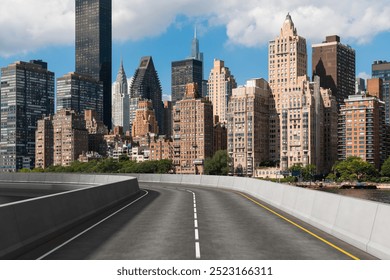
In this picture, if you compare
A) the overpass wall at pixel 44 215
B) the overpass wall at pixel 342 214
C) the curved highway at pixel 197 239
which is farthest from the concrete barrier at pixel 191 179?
the curved highway at pixel 197 239

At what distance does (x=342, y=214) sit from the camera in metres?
19.8

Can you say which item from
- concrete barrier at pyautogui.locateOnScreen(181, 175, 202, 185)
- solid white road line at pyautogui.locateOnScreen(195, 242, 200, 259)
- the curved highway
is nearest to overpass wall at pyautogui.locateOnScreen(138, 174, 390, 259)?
the curved highway

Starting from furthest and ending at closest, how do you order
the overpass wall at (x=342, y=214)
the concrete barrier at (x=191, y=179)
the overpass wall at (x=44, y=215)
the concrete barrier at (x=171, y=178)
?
A: 1. the concrete barrier at (x=171, y=178)
2. the concrete barrier at (x=191, y=179)
3. the overpass wall at (x=44, y=215)
4. the overpass wall at (x=342, y=214)

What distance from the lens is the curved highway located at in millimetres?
15898

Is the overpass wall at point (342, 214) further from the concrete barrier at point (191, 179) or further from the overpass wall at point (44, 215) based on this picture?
the concrete barrier at point (191, 179)

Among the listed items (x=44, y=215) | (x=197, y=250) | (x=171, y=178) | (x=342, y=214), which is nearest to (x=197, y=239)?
(x=197, y=250)

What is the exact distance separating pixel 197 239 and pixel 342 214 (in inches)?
200

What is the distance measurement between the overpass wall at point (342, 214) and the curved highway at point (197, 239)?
1.26 feet

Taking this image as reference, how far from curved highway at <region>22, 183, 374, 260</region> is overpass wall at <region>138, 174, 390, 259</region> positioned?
39cm

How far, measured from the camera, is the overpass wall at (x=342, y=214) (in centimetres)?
1575

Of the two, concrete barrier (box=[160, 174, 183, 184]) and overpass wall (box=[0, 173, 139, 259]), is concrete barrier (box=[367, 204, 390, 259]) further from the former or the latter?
concrete barrier (box=[160, 174, 183, 184])

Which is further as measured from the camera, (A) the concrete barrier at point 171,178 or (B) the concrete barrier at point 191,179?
(A) the concrete barrier at point 171,178

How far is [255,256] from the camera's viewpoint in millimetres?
15453
